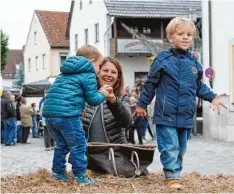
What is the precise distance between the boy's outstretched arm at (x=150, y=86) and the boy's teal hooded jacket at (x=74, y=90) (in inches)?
16.3

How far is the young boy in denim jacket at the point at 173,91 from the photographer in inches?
181

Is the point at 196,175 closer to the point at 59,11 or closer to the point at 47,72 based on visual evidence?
the point at 47,72

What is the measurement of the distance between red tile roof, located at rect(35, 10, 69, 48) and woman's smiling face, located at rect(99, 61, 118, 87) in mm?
40021

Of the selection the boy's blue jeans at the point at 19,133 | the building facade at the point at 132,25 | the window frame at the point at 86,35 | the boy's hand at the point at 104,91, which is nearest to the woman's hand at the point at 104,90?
the boy's hand at the point at 104,91

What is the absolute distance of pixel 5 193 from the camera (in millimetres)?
4098

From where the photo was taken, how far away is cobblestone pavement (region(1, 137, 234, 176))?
878cm

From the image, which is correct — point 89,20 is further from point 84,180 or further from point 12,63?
point 12,63

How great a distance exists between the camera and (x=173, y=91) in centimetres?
459

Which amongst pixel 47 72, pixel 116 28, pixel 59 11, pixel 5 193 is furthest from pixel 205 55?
pixel 59 11

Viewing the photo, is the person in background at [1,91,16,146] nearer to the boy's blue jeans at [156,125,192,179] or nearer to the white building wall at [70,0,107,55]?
the boy's blue jeans at [156,125,192,179]

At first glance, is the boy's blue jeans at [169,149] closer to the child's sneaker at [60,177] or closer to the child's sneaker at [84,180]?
the child's sneaker at [84,180]

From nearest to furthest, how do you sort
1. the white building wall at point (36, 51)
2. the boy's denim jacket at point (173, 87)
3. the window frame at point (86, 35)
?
the boy's denim jacket at point (173, 87)
the window frame at point (86, 35)
the white building wall at point (36, 51)

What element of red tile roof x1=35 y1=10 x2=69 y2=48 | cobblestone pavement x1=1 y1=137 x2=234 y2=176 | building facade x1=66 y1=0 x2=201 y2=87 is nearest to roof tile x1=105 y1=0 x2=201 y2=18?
building facade x1=66 y1=0 x2=201 y2=87

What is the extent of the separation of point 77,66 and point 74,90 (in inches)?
7.7
